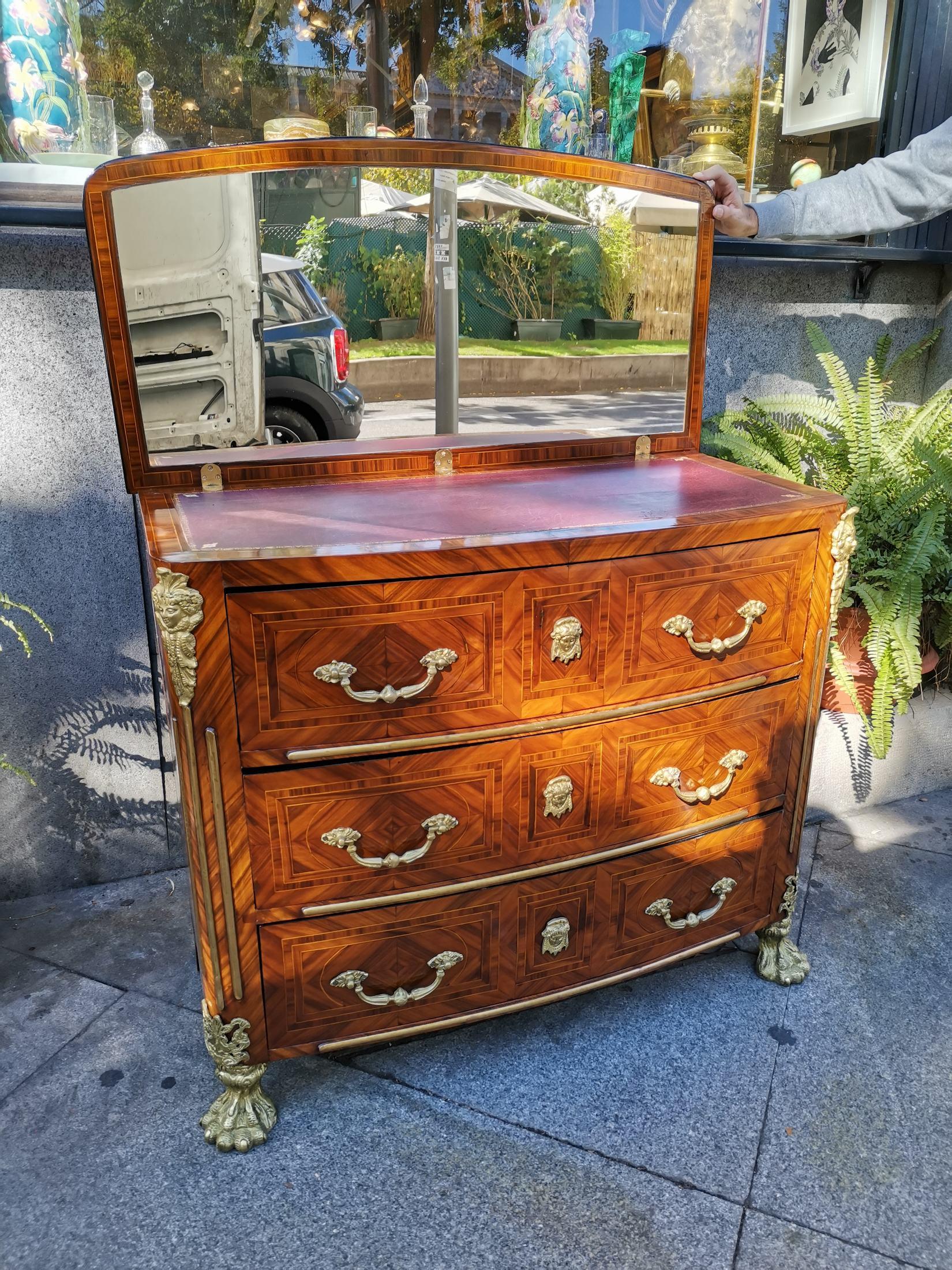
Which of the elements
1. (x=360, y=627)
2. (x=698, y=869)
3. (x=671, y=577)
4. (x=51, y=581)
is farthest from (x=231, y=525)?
(x=698, y=869)

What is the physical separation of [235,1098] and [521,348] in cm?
174

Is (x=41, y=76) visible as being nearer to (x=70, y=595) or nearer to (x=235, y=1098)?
(x=70, y=595)

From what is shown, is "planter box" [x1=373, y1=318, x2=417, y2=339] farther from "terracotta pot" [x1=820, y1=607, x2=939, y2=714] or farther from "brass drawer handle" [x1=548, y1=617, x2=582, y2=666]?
"terracotta pot" [x1=820, y1=607, x2=939, y2=714]

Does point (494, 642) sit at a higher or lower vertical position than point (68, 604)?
higher

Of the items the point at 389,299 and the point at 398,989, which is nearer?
the point at 398,989

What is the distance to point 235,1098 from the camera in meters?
1.79

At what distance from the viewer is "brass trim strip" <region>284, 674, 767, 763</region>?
1.59m

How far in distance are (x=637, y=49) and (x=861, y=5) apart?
857 mm

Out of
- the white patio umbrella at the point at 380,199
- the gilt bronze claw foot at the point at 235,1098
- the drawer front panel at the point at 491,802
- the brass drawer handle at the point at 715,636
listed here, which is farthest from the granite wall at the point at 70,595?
the brass drawer handle at the point at 715,636

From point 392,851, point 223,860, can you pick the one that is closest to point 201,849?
point 223,860

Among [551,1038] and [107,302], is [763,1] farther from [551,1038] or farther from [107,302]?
[551,1038]

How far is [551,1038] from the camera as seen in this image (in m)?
2.07

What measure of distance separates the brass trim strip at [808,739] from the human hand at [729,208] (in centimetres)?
118

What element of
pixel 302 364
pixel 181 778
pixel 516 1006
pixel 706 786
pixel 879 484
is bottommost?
pixel 516 1006
